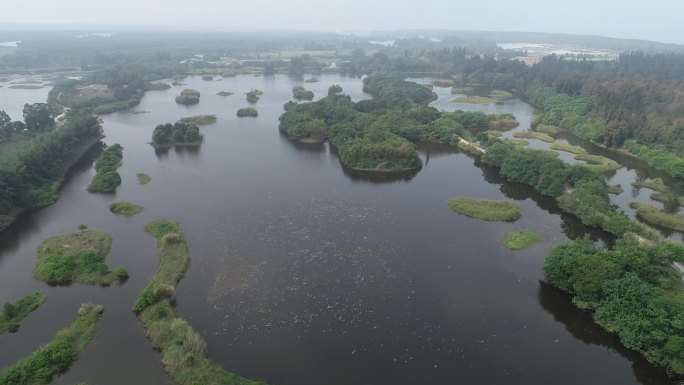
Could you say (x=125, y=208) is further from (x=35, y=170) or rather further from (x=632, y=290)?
(x=632, y=290)

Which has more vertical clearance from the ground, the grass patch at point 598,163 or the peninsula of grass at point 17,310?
the grass patch at point 598,163

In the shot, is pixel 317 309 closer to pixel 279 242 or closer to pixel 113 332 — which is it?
pixel 279 242

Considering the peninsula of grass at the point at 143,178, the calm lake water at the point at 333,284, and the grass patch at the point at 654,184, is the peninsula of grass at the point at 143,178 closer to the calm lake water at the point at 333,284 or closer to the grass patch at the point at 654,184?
the calm lake water at the point at 333,284

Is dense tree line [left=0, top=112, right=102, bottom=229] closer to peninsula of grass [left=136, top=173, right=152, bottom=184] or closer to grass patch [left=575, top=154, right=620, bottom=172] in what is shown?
peninsula of grass [left=136, top=173, right=152, bottom=184]

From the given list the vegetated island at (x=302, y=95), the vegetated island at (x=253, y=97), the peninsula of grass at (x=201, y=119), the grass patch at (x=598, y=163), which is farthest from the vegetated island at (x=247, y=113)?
the grass patch at (x=598, y=163)

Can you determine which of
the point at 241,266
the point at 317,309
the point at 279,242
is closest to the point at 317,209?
the point at 279,242

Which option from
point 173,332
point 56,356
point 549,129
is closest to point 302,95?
point 549,129
